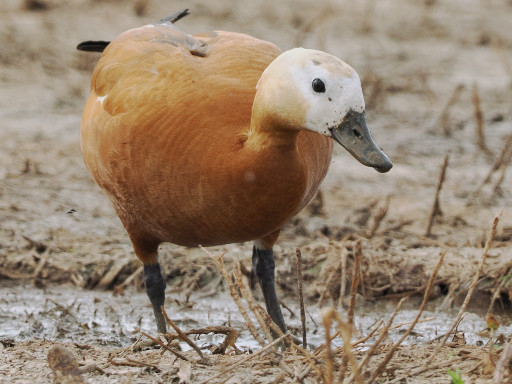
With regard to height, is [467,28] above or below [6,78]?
above

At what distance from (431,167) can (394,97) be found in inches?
72.0

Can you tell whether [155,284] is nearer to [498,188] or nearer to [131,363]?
[131,363]

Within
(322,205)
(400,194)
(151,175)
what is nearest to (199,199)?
(151,175)

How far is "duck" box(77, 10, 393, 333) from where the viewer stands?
10.8 feet

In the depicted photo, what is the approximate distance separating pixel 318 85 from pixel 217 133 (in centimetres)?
57

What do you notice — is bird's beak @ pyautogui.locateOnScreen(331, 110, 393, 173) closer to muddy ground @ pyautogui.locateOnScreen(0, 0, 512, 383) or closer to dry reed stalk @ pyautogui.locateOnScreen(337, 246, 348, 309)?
muddy ground @ pyautogui.locateOnScreen(0, 0, 512, 383)

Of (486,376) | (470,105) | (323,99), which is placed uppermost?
(323,99)

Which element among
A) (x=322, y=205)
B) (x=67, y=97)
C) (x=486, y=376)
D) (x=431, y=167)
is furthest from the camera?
(x=67, y=97)

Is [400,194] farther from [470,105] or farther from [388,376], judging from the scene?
[388,376]

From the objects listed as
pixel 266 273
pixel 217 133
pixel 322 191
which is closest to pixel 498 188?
pixel 322 191

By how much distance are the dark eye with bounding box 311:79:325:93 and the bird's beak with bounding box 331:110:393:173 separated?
137mm

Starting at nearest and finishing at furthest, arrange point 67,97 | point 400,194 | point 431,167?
point 400,194
point 431,167
point 67,97

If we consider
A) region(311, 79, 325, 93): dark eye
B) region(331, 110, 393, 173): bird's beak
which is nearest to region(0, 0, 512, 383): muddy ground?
region(331, 110, 393, 173): bird's beak

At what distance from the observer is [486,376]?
3.07 meters
